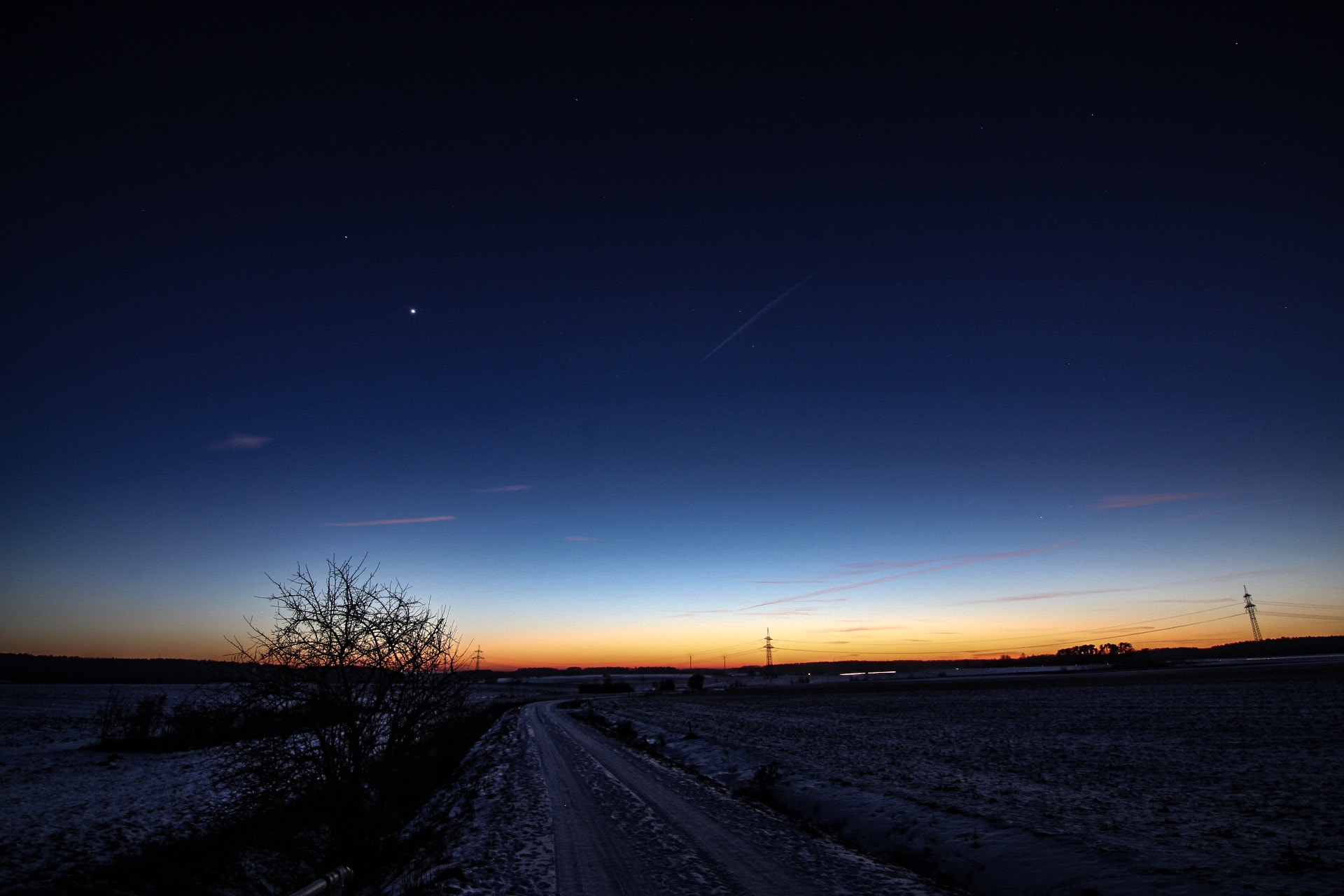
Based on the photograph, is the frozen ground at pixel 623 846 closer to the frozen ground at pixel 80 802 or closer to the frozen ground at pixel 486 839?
the frozen ground at pixel 486 839

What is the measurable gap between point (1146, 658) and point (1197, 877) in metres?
213

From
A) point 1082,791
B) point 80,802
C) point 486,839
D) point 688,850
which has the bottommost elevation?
point 80,802

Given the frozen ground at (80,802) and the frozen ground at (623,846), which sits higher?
the frozen ground at (623,846)

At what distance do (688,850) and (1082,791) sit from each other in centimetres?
1073

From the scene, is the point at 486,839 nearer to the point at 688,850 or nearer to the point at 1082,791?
the point at 688,850

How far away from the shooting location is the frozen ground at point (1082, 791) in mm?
9312

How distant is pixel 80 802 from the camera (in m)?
23.2

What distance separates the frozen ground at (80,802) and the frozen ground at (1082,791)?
1810 cm

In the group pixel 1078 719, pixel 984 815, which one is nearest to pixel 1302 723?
pixel 1078 719

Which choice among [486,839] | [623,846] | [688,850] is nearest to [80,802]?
[486,839]

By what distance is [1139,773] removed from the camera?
17328mm

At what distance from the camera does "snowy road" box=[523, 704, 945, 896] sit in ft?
30.0

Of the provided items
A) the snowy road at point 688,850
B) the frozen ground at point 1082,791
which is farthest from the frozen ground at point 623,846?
the frozen ground at point 1082,791

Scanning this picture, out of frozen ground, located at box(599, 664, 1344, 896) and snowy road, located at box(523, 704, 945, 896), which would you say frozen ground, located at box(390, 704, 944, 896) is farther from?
frozen ground, located at box(599, 664, 1344, 896)
